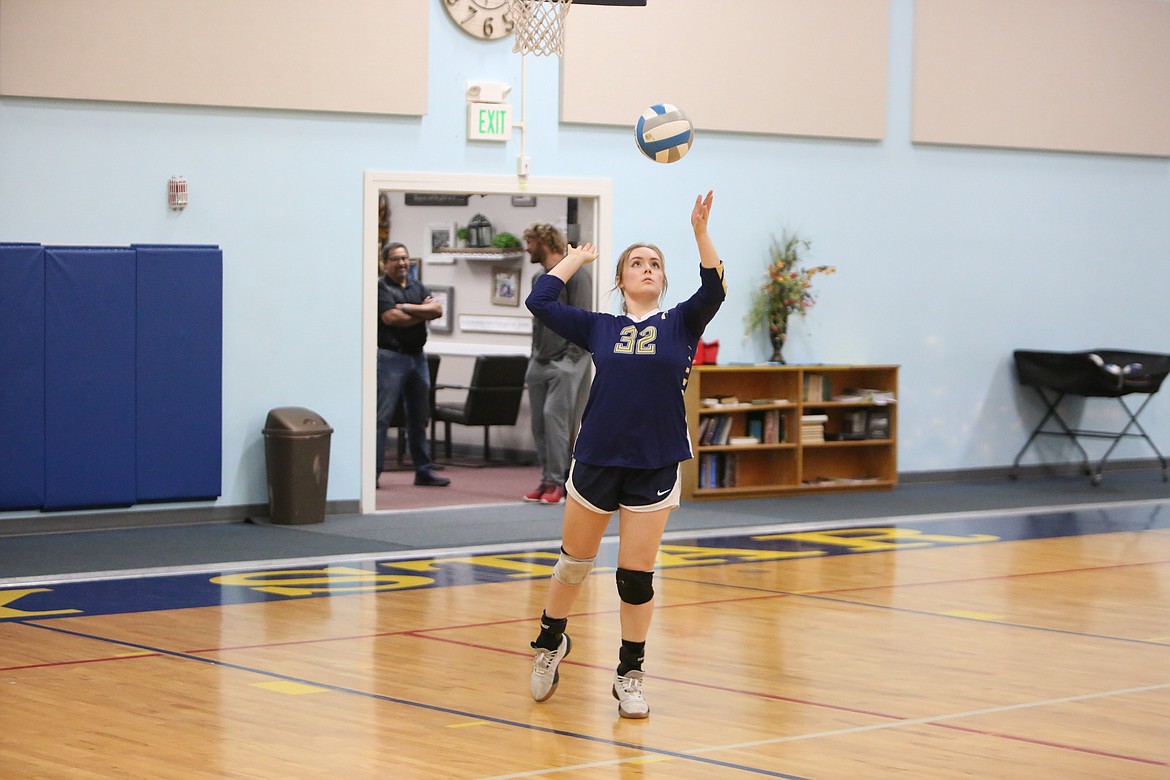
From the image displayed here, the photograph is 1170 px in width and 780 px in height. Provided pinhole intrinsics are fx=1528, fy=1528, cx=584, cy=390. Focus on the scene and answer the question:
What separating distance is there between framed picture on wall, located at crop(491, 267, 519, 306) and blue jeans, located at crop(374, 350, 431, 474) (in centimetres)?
281

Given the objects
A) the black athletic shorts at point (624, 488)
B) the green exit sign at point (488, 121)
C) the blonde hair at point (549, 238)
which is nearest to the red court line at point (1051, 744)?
the black athletic shorts at point (624, 488)

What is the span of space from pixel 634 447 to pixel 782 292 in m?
6.73

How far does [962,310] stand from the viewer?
1277cm

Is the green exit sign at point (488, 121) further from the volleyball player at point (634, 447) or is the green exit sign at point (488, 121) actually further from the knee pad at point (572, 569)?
the knee pad at point (572, 569)

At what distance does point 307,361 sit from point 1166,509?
625 cm

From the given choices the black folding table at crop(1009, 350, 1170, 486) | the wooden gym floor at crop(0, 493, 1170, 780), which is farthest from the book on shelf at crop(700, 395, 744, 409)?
the black folding table at crop(1009, 350, 1170, 486)

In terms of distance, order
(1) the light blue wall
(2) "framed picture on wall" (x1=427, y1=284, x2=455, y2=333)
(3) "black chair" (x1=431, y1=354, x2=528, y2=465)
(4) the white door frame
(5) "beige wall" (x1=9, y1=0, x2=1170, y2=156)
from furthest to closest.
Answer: (2) "framed picture on wall" (x1=427, y1=284, x2=455, y2=333)
(3) "black chair" (x1=431, y1=354, x2=528, y2=465)
(4) the white door frame
(1) the light blue wall
(5) "beige wall" (x1=9, y1=0, x2=1170, y2=156)

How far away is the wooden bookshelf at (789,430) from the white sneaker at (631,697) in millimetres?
5996

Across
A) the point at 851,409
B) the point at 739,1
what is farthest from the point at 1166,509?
the point at 739,1

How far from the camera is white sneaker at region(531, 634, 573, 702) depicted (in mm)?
5230

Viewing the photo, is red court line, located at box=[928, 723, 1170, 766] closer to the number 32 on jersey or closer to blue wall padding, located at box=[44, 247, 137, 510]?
the number 32 on jersey

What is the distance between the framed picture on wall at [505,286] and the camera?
48.1ft

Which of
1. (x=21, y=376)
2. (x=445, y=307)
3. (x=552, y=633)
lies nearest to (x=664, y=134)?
(x=552, y=633)

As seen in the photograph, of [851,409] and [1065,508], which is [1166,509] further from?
[851,409]
